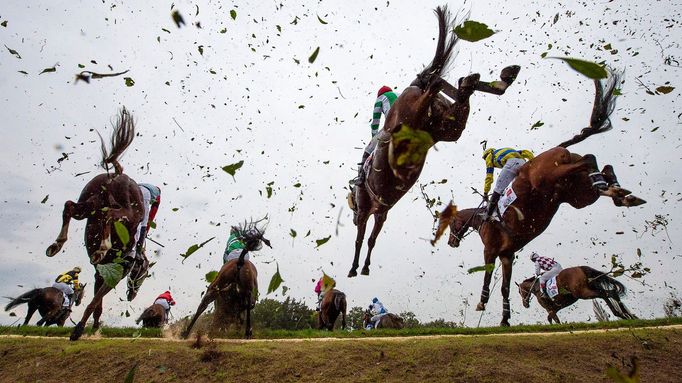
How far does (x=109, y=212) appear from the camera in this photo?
7309 mm

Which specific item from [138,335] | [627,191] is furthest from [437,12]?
[138,335]

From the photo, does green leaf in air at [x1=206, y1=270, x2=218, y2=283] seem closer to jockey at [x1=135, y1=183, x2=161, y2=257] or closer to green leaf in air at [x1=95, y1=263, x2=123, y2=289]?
green leaf in air at [x1=95, y1=263, x2=123, y2=289]

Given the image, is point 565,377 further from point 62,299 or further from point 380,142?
point 62,299

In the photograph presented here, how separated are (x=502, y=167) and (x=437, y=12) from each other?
5287 millimetres

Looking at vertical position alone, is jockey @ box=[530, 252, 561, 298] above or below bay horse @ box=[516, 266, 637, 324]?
above

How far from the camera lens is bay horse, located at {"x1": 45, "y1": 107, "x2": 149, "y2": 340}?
7.16 meters

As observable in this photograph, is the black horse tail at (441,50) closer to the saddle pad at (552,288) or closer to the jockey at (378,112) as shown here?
the jockey at (378,112)

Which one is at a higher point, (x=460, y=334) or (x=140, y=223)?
(x=140, y=223)

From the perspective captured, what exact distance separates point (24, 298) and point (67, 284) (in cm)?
230

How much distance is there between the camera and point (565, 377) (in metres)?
5.04

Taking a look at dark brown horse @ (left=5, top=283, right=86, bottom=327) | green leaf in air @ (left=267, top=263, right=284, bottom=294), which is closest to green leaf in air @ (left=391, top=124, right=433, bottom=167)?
green leaf in air @ (left=267, top=263, right=284, bottom=294)

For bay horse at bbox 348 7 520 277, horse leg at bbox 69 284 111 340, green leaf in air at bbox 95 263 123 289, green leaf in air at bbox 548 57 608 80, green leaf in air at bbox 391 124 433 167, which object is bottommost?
horse leg at bbox 69 284 111 340

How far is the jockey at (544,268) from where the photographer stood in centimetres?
1071

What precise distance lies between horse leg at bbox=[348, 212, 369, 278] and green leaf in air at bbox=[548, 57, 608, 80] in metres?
5.36
